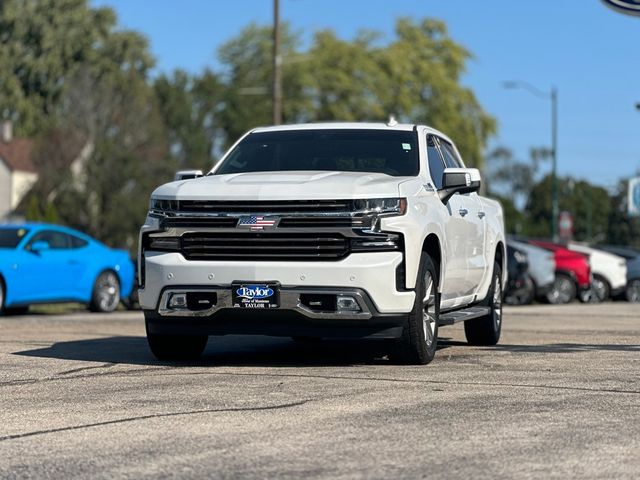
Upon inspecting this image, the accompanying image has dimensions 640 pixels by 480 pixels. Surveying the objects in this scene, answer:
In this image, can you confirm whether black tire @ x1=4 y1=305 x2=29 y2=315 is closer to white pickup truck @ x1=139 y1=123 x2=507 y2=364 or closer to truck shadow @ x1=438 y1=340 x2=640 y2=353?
truck shadow @ x1=438 y1=340 x2=640 y2=353

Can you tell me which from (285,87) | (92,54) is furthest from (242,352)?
(92,54)

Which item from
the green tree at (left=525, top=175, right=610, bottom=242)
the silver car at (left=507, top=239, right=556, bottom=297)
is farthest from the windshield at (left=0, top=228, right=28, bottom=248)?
the green tree at (left=525, top=175, right=610, bottom=242)

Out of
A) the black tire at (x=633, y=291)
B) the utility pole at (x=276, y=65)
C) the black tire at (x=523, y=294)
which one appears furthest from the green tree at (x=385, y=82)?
the black tire at (x=523, y=294)

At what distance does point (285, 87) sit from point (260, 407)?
218 ft

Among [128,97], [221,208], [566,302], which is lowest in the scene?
[566,302]

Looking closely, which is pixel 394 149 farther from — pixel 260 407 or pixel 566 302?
pixel 566 302

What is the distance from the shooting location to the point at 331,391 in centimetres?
885

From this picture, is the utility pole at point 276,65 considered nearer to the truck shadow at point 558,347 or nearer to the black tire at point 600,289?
the black tire at point 600,289

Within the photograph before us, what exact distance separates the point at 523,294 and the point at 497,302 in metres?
14.6

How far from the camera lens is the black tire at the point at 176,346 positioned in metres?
11.0

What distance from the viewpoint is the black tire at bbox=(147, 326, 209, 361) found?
11031 millimetres

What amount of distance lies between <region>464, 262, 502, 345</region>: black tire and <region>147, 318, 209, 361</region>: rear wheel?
309cm

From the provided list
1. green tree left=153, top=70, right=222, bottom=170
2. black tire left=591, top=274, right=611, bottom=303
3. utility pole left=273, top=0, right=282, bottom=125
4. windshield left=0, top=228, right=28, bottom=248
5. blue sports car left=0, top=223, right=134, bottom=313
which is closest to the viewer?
blue sports car left=0, top=223, right=134, bottom=313

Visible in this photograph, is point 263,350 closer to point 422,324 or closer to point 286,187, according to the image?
point 422,324
